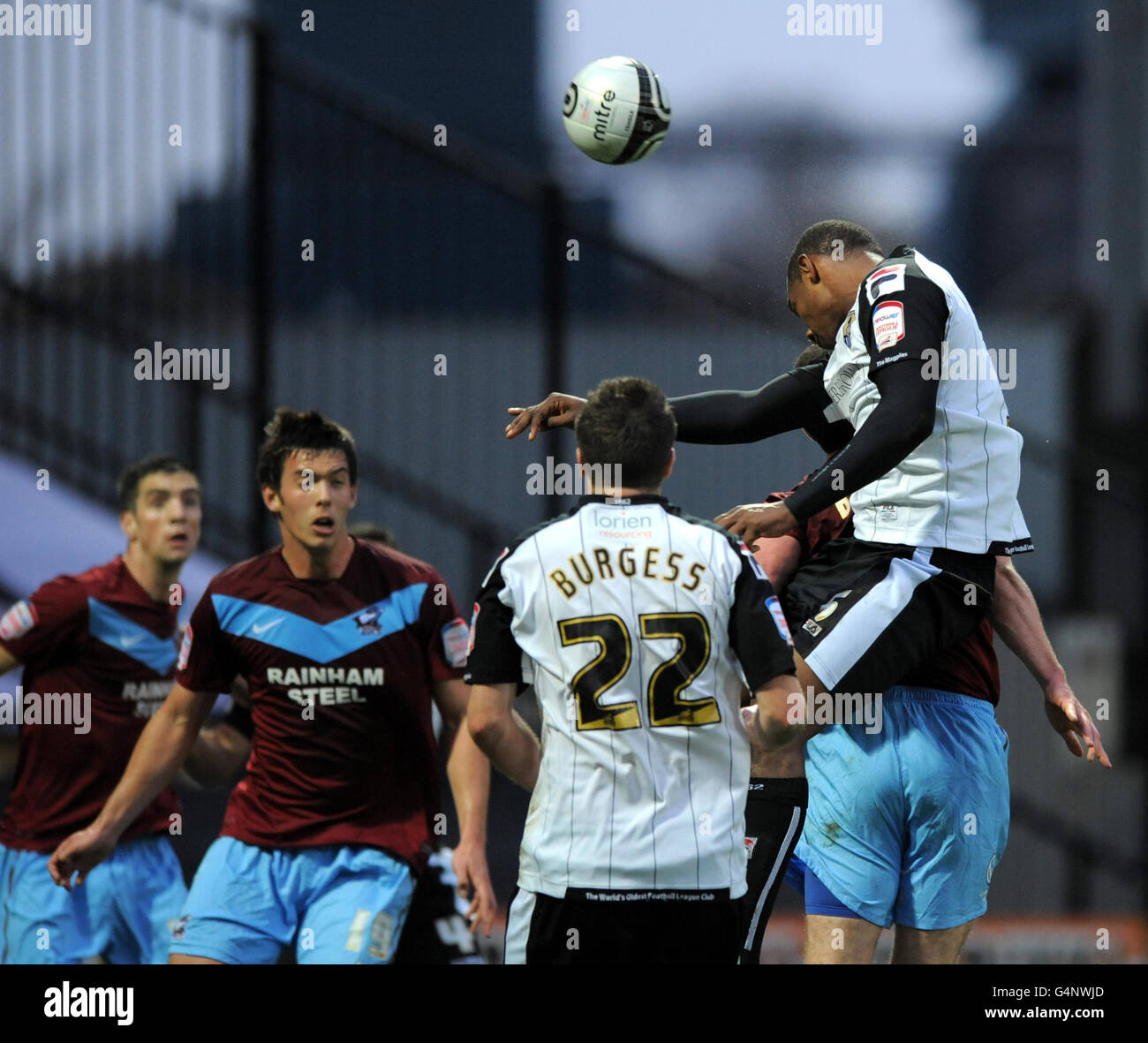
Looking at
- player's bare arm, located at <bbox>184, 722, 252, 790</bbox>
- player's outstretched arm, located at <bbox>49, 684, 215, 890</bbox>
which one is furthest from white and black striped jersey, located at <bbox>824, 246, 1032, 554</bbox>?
player's bare arm, located at <bbox>184, 722, 252, 790</bbox>

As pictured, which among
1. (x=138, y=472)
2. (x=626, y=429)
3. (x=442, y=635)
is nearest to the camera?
(x=626, y=429)

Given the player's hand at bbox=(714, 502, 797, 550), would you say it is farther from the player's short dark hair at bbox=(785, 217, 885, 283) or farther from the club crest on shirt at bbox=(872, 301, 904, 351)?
the player's short dark hair at bbox=(785, 217, 885, 283)

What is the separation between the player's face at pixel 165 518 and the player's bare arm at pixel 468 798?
162 cm

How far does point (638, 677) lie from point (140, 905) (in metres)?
3.49

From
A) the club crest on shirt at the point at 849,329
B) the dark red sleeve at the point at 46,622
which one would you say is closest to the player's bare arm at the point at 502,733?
the club crest on shirt at the point at 849,329

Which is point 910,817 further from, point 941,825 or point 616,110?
point 616,110

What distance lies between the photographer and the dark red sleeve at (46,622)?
6.44 meters

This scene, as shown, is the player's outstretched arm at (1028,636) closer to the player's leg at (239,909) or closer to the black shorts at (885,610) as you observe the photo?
the black shorts at (885,610)

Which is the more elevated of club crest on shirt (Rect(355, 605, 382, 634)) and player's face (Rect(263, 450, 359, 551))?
player's face (Rect(263, 450, 359, 551))

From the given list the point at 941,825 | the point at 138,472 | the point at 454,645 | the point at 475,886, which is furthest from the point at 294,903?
the point at 138,472

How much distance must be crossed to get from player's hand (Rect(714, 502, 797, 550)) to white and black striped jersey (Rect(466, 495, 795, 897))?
0.82 ft

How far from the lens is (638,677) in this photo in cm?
398

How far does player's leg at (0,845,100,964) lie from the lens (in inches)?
257

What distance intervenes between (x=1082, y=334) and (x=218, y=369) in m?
6.33
